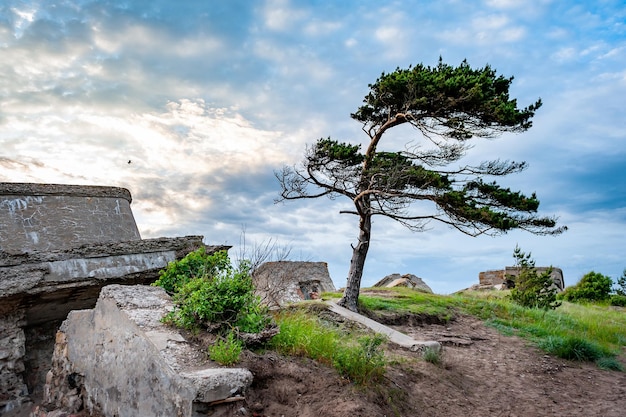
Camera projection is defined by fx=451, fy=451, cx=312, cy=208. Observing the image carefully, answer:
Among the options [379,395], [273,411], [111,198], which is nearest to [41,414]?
[273,411]

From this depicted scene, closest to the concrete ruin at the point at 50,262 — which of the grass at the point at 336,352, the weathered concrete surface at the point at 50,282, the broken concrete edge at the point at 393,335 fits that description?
the weathered concrete surface at the point at 50,282

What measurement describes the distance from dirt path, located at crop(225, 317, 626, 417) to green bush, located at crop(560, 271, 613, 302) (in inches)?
483

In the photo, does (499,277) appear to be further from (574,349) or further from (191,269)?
(191,269)

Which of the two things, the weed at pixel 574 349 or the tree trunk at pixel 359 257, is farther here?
the tree trunk at pixel 359 257

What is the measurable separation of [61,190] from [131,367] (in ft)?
18.9

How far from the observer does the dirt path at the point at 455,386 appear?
13.7 ft

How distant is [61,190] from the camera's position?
8.85 meters

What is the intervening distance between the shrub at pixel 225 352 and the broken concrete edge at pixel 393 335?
4.48m

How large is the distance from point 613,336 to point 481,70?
7645 millimetres

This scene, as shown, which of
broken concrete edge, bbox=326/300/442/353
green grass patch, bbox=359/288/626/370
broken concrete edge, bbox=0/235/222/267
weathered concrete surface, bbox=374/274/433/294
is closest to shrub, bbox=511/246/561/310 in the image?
green grass patch, bbox=359/288/626/370

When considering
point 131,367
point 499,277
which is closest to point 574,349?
point 131,367

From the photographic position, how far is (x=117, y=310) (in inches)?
193

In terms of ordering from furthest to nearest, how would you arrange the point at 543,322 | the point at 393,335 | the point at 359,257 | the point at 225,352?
1. the point at 359,257
2. the point at 543,322
3. the point at 393,335
4. the point at 225,352

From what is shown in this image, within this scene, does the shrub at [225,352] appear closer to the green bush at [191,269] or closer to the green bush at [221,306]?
the green bush at [221,306]
